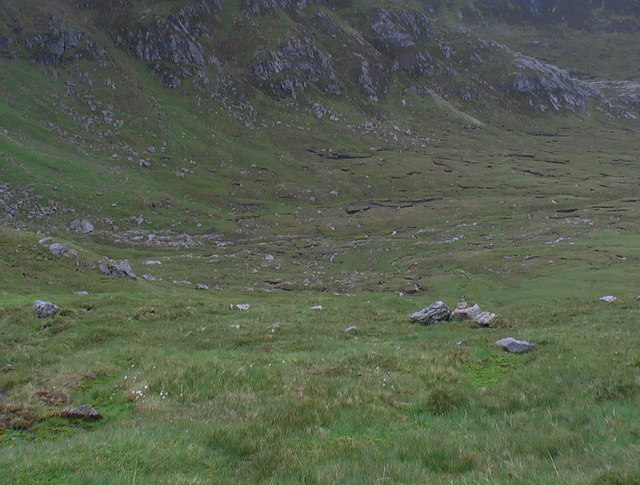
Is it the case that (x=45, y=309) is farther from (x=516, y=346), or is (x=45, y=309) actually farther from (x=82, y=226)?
(x=82, y=226)

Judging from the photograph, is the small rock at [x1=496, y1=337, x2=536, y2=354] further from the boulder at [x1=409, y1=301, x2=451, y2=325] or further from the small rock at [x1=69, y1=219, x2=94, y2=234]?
the small rock at [x1=69, y1=219, x2=94, y2=234]

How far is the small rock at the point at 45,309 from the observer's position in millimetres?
22375

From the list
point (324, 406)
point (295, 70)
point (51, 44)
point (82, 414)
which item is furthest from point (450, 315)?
point (295, 70)

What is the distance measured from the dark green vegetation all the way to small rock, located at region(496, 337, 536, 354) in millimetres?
503

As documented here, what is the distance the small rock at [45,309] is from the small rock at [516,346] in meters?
21.0

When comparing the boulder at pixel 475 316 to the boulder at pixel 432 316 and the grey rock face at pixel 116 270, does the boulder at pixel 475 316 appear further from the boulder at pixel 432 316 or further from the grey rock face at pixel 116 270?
the grey rock face at pixel 116 270

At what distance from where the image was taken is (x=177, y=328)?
22375mm

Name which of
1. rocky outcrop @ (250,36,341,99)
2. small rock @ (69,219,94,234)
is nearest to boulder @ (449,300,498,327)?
small rock @ (69,219,94,234)

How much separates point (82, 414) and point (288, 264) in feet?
180

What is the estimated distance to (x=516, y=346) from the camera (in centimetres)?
1498

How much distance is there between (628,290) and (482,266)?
19.5m

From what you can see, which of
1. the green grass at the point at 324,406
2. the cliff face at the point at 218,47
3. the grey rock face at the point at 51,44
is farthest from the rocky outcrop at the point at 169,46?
the green grass at the point at 324,406

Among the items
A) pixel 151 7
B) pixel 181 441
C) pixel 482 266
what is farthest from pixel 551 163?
pixel 181 441

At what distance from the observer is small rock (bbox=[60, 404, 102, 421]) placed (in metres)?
9.90
